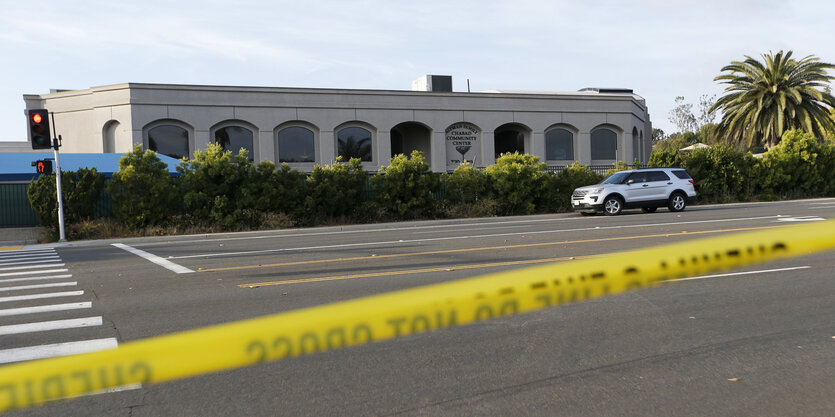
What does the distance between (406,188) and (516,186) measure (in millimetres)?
4868

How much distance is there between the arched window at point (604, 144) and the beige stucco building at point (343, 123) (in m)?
0.07

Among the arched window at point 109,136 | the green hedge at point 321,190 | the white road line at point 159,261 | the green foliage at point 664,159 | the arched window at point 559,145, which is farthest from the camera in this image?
the arched window at point 559,145

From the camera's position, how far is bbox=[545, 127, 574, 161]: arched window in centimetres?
4284

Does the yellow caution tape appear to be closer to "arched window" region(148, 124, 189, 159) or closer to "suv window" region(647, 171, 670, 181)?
"suv window" region(647, 171, 670, 181)

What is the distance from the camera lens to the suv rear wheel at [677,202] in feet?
79.5

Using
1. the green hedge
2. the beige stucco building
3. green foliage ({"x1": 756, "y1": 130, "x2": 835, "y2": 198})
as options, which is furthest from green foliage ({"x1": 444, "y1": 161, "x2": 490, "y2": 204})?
green foliage ({"x1": 756, "y1": 130, "x2": 835, "y2": 198})

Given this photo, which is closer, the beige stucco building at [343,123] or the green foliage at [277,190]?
the green foliage at [277,190]

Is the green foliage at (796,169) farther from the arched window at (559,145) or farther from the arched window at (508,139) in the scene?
the arched window at (508,139)

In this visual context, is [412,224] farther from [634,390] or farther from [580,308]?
[634,390]

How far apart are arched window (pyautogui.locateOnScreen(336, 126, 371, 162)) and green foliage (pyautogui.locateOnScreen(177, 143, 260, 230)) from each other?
51.0ft

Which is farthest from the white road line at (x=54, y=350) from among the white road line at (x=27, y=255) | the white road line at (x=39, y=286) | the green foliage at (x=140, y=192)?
the green foliage at (x=140, y=192)

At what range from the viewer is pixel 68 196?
21812 millimetres

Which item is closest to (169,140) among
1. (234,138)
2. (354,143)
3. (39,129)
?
(234,138)

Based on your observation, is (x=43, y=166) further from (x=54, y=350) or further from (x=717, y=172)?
(x=717, y=172)
